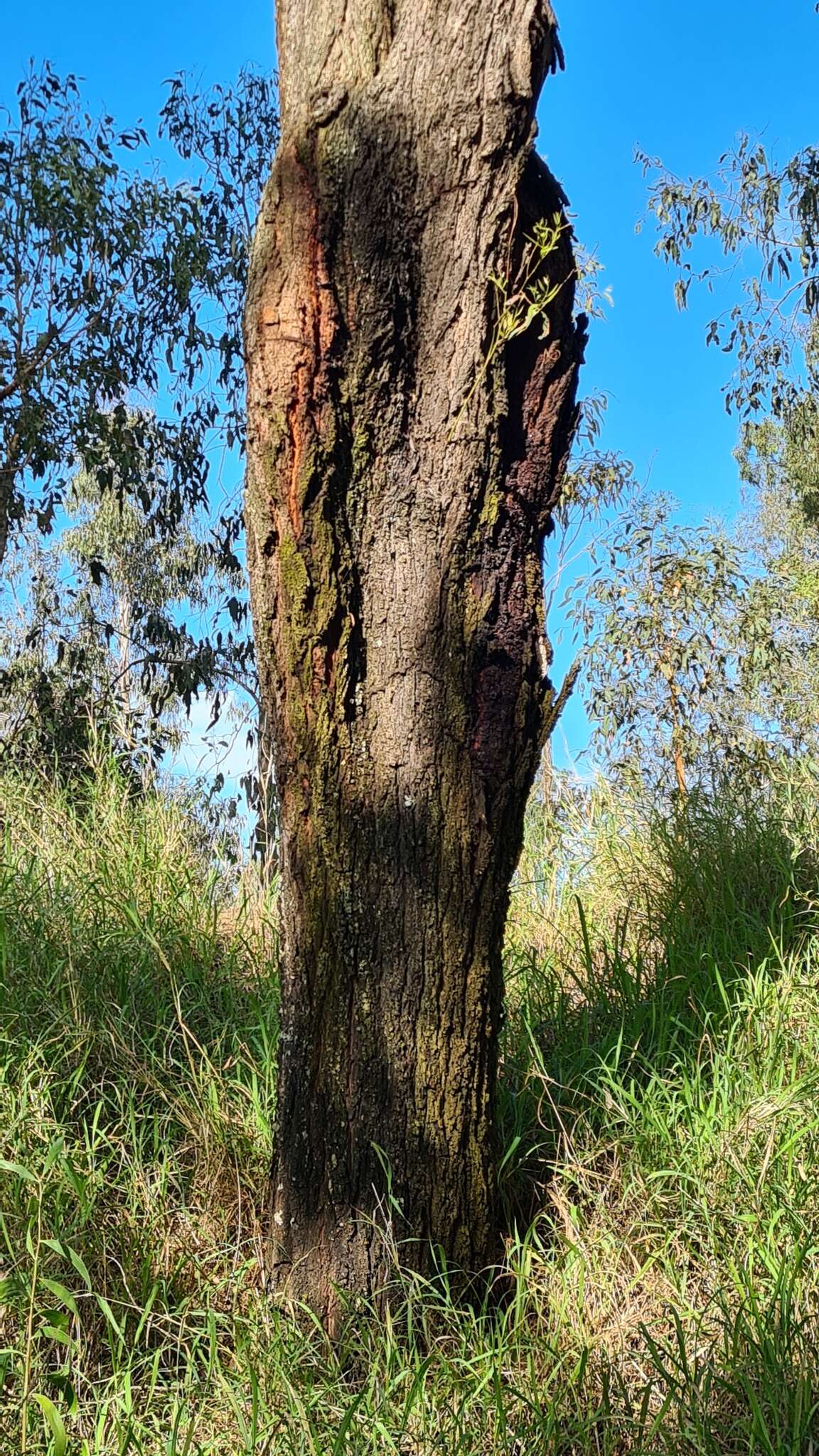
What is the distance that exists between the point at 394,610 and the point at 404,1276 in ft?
4.37

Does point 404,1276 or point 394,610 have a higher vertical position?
point 394,610

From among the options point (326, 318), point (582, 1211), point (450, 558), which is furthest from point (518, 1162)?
point (326, 318)

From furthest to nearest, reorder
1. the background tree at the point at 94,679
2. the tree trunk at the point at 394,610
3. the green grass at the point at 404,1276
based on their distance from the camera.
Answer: the background tree at the point at 94,679 → the tree trunk at the point at 394,610 → the green grass at the point at 404,1276

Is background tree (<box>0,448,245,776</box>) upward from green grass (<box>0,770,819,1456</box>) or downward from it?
upward

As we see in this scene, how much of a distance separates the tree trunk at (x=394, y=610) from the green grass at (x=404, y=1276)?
0.71ft

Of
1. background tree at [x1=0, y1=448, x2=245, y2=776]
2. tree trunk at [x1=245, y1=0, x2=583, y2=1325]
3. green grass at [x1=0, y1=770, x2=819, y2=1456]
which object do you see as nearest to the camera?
green grass at [x1=0, y1=770, x2=819, y2=1456]

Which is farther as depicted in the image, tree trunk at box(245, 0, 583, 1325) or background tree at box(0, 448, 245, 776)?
background tree at box(0, 448, 245, 776)

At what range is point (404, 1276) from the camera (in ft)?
7.58

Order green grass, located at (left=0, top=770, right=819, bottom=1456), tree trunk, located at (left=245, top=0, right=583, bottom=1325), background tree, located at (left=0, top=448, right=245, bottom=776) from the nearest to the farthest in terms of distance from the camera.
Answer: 1. green grass, located at (left=0, top=770, right=819, bottom=1456)
2. tree trunk, located at (left=245, top=0, right=583, bottom=1325)
3. background tree, located at (left=0, top=448, right=245, bottom=776)

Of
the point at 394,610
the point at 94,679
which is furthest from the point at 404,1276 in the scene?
the point at 94,679

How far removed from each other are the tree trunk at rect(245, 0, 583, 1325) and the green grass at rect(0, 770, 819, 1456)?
217 millimetres

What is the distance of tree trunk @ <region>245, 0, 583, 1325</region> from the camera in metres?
2.34

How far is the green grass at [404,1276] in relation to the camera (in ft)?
6.78

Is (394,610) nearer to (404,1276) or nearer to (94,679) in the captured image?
(404,1276)
